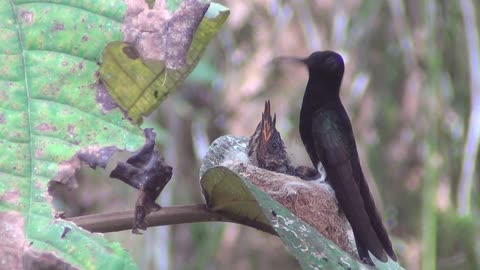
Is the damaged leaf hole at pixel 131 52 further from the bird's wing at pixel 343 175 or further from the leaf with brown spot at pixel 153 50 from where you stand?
the bird's wing at pixel 343 175

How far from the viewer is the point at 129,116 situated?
1.30 meters

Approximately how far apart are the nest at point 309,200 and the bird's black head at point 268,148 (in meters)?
0.32

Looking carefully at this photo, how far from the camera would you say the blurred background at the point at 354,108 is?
4.32 meters

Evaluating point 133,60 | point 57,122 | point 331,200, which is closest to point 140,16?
point 133,60

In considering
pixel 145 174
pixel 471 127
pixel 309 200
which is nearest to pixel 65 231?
pixel 145 174

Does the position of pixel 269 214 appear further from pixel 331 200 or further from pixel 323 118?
pixel 323 118

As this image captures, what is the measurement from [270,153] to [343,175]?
886 millimetres

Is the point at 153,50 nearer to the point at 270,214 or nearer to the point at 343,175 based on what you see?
the point at 270,214

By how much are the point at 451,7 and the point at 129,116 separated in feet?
12.1

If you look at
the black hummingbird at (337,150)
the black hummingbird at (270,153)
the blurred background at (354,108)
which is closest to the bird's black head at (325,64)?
the black hummingbird at (337,150)

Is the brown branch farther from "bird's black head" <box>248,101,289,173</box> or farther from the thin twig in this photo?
the thin twig

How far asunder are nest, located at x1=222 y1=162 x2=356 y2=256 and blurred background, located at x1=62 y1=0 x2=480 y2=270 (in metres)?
1.59

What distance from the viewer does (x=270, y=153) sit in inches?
122

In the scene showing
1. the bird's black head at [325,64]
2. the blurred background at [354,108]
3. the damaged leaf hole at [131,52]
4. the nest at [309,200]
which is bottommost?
the blurred background at [354,108]
